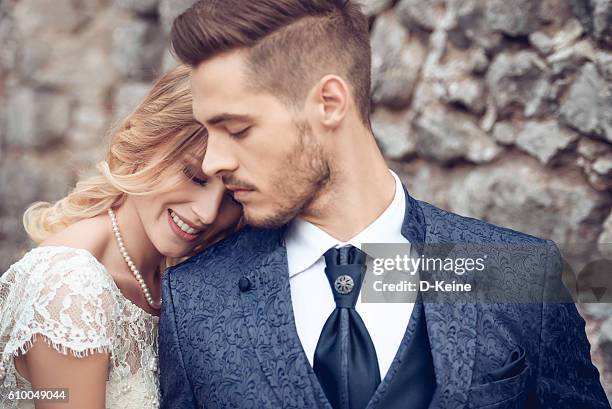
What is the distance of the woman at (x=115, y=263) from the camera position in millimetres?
2131

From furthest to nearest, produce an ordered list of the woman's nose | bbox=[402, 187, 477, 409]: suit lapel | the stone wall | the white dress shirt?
the stone wall < the woman's nose < the white dress shirt < bbox=[402, 187, 477, 409]: suit lapel

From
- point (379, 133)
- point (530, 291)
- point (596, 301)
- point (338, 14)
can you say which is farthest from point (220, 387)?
point (379, 133)

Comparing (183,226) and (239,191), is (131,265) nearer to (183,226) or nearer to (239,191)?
(183,226)

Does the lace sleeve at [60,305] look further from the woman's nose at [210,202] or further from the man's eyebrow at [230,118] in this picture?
the man's eyebrow at [230,118]

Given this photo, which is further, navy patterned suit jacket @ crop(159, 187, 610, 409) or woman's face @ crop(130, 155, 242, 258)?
woman's face @ crop(130, 155, 242, 258)

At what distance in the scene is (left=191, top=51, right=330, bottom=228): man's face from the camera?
204 cm

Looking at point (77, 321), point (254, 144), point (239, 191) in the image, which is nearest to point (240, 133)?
point (254, 144)

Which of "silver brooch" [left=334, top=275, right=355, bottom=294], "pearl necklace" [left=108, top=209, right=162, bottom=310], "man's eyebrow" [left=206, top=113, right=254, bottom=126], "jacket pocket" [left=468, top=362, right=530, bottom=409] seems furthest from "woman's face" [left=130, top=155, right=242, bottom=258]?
"jacket pocket" [left=468, top=362, right=530, bottom=409]

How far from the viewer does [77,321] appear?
2135 millimetres

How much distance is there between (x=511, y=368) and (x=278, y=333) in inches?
21.4

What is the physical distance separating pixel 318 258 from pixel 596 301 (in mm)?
990

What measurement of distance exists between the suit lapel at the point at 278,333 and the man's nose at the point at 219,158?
9.6 inches

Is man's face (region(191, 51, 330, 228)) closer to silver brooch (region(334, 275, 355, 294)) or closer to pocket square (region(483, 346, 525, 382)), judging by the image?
silver brooch (region(334, 275, 355, 294))

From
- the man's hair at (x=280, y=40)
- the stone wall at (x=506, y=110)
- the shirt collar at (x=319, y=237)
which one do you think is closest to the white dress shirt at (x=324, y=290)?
the shirt collar at (x=319, y=237)
